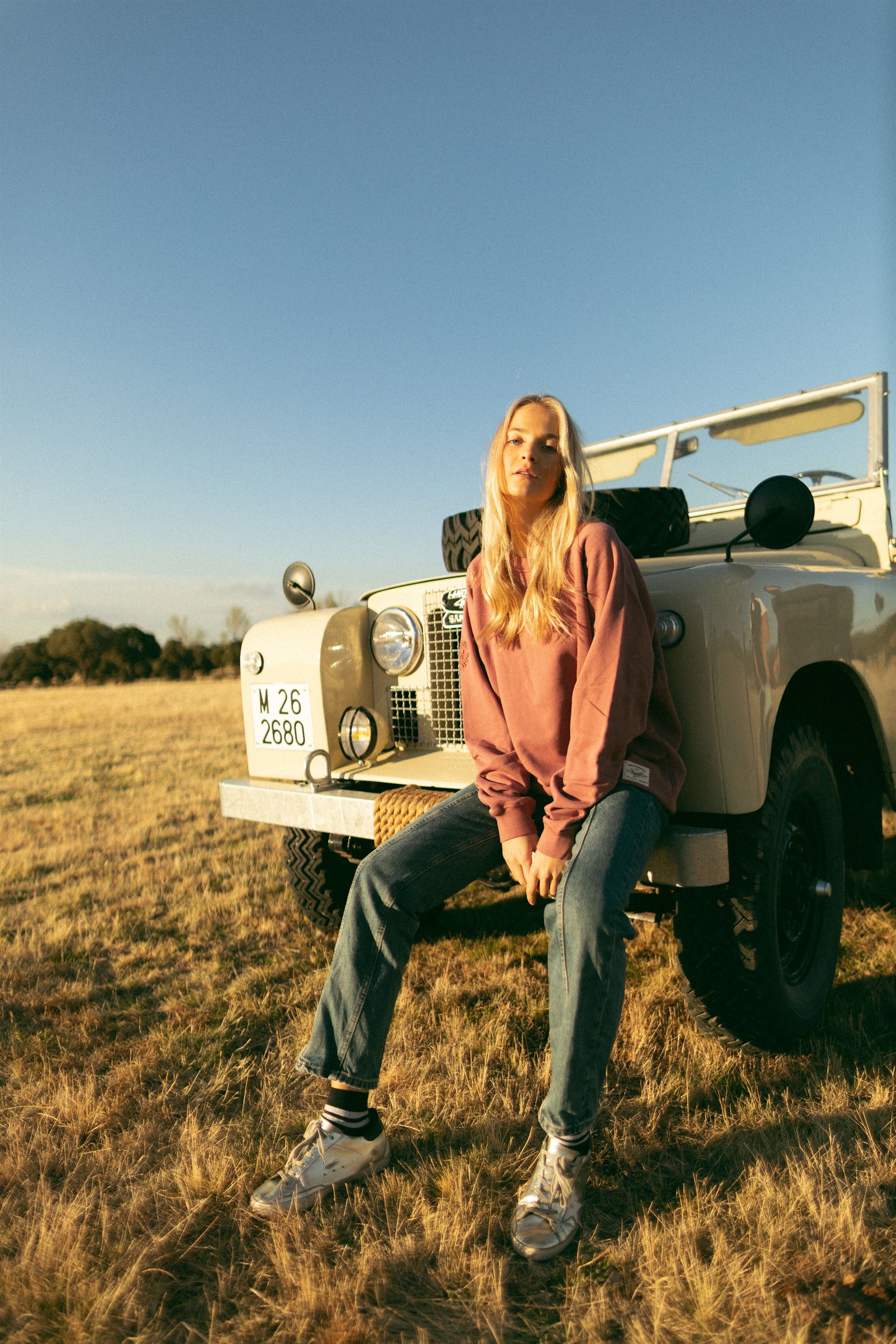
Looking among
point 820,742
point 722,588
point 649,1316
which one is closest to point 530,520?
point 722,588

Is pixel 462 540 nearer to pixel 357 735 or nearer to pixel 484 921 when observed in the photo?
pixel 357 735

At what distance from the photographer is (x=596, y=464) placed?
183 inches

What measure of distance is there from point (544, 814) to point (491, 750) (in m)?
0.19

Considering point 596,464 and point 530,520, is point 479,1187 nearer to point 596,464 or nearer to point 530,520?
point 530,520

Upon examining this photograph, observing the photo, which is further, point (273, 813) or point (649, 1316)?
point (273, 813)

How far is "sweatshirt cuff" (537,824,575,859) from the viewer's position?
1786 mm

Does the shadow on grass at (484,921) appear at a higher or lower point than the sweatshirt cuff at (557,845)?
lower

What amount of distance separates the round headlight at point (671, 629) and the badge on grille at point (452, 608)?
842 mm

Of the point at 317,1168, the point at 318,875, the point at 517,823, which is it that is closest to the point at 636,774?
the point at 517,823

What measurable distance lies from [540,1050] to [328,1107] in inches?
31.0

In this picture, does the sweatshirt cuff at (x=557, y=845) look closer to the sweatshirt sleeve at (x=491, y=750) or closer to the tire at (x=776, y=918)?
the sweatshirt sleeve at (x=491, y=750)

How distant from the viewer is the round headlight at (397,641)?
9.58 feet

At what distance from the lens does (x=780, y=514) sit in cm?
222

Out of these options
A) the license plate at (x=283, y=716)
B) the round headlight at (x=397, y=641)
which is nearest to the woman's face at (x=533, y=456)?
the round headlight at (x=397, y=641)
